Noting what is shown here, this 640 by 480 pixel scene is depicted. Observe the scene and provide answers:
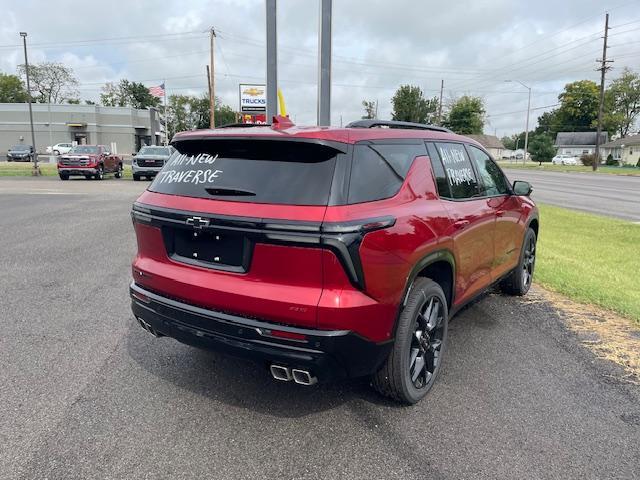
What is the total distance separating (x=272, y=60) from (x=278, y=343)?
36.2 feet

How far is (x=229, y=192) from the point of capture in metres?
3.04

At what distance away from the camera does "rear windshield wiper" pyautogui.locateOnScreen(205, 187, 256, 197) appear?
117 inches

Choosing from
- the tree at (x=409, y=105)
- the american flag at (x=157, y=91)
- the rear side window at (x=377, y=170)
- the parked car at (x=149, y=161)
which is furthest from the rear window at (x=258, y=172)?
the tree at (x=409, y=105)

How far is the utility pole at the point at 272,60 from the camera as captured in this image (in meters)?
12.2

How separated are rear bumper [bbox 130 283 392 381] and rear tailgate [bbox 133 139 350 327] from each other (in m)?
0.06

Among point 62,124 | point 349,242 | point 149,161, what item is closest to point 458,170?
point 349,242

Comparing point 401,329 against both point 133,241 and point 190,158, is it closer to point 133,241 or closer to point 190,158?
point 190,158

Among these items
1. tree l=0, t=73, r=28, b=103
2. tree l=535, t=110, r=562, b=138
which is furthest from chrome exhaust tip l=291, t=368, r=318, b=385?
tree l=535, t=110, r=562, b=138

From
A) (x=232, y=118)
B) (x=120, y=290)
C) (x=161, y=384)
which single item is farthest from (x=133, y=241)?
(x=232, y=118)

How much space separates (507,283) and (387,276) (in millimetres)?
3460

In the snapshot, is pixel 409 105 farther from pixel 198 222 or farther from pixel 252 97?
pixel 198 222

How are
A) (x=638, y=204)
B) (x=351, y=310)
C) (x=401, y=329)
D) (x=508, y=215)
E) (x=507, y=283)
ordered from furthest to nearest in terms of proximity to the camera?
(x=638, y=204) → (x=507, y=283) → (x=508, y=215) → (x=401, y=329) → (x=351, y=310)

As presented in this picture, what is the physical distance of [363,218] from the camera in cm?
280

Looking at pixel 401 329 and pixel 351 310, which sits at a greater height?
pixel 351 310
